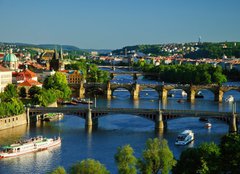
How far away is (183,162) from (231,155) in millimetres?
1541

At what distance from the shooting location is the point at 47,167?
30.1m

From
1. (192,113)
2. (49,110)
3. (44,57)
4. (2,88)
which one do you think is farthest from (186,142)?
(44,57)

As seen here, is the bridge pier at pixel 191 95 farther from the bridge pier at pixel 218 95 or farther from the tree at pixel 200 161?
the tree at pixel 200 161

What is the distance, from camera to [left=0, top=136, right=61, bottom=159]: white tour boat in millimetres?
32906

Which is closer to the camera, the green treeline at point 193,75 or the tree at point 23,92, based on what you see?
the tree at point 23,92

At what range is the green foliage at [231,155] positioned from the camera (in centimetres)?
2194

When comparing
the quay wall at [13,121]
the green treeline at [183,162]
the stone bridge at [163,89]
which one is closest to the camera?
the green treeline at [183,162]

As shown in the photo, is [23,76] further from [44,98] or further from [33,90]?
[44,98]

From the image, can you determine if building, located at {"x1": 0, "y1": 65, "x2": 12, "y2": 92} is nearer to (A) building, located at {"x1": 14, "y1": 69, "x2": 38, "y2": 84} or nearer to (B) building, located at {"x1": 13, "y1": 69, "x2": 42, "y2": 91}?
(B) building, located at {"x1": 13, "y1": 69, "x2": 42, "y2": 91}

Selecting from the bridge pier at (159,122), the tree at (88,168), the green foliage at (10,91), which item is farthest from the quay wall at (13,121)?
the tree at (88,168)

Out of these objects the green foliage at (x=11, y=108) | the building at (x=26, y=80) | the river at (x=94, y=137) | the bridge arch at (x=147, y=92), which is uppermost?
the building at (x=26, y=80)

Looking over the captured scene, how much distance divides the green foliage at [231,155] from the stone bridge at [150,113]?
15854 millimetres

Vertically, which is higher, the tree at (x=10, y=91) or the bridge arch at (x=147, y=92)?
the tree at (x=10, y=91)

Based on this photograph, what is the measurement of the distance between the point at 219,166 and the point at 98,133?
18.0 metres
